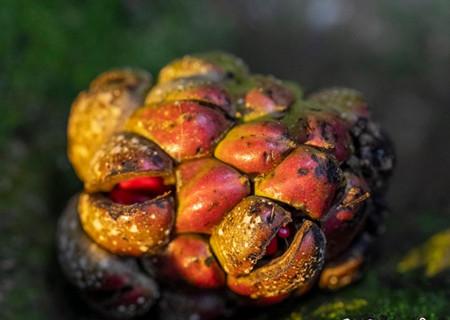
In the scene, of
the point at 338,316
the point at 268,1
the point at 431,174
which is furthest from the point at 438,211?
the point at 268,1

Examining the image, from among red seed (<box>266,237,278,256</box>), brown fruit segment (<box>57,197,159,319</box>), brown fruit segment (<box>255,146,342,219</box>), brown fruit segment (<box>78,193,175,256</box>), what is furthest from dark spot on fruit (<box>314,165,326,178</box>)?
brown fruit segment (<box>57,197,159,319</box>)

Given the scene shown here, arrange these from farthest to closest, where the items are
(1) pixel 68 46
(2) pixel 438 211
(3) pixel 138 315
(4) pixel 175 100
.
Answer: (1) pixel 68 46 → (2) pixel 438 211 → (3) pixel 138 315 → (4) pixel 175 100

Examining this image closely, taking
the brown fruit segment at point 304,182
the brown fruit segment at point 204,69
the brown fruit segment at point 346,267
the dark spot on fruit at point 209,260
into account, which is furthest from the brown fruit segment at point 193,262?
the brown fruit segment at point 204,69

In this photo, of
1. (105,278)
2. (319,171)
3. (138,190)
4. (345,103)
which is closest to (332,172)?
(319,171)

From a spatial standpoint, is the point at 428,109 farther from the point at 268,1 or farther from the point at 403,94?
the point at 268,1

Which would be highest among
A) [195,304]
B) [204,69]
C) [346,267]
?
[204,69]

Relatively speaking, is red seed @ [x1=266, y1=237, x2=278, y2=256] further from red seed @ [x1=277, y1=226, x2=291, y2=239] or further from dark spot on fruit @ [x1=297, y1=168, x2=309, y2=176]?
dark spot on fruit @ [x1=297, y1=168, x2=309, y2=176]

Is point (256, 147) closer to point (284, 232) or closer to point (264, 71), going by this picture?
point (284, 232)
